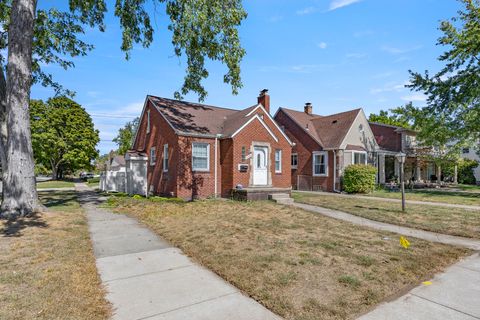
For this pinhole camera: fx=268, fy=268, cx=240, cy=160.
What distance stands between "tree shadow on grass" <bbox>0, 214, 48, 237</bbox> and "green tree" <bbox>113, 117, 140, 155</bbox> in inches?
1841

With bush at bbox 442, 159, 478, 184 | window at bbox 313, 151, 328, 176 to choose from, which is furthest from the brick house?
bush at bbox 442, 159, 478, 184

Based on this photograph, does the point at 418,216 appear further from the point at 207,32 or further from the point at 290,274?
the point at 207,32

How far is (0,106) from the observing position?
10.3 metres

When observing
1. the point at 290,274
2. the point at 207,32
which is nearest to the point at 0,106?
the point at 207,32

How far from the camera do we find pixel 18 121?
9.38 m

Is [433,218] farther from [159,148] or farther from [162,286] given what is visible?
[159,148]

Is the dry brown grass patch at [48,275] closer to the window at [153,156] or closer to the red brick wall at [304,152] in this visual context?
the window at [153,156]

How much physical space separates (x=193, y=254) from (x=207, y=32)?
1114 cm

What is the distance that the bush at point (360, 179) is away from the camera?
1938 centimetres

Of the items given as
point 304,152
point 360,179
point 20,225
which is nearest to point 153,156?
point 20,225

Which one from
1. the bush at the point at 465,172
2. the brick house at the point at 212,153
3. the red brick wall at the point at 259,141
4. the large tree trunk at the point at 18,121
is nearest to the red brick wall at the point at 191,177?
the brick house at the point at 212,153

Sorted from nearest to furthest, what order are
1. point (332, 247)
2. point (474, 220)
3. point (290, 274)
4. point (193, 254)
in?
point (290, 274) → point (193, 254) → point (332, 247) → point (474, 220)

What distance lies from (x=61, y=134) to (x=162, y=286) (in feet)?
145

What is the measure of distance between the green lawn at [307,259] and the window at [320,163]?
525 inches
